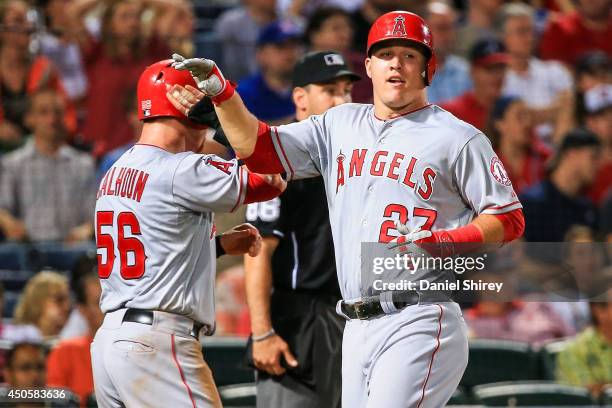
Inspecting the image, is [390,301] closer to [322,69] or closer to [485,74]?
[322,69]

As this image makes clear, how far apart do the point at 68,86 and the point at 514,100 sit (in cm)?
344

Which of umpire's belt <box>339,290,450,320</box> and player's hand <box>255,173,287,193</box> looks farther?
player's hand <box>255,173,287,193</box>

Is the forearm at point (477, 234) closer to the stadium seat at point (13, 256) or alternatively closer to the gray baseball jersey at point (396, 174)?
the gray baseball jersey at point (396, 174)

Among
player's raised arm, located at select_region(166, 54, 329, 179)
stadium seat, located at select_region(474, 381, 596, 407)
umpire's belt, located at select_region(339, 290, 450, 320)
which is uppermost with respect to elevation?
player's raised arm, located at select_region(166, 54, 329, 179)

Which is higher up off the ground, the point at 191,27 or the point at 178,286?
the point at 191,27

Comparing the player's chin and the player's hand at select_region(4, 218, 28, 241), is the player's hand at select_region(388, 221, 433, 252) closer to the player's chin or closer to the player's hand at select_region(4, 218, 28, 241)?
the player's chin

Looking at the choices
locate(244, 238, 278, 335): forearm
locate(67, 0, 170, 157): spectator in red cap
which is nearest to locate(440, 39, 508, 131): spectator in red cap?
locate(67, 0, 170, 157): spectator in red cap

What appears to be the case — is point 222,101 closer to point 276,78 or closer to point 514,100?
point 276,78

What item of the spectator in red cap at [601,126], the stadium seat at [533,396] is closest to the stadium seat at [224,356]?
the stadium seat at [533,396]

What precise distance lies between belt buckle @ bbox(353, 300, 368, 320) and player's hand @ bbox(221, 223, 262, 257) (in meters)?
0.70

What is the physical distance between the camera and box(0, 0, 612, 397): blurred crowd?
23.6 ft

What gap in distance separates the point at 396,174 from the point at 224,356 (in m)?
3.06

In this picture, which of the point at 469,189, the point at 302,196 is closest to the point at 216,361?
the point at 302,196

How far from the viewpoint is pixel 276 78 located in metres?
8.38
